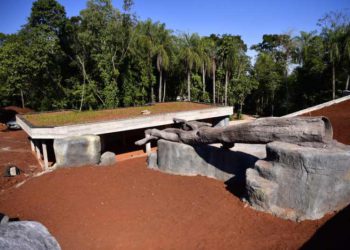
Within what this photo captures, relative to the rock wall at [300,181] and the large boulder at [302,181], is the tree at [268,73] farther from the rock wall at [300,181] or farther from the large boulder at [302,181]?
the large boulder at [302,181]

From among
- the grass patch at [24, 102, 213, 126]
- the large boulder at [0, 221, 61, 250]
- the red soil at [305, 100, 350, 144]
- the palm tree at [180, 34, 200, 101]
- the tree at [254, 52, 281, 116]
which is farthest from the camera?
the tree at [254, 52, 281, 116]

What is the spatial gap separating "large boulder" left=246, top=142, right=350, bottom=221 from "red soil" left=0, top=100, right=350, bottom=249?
1.15 ft

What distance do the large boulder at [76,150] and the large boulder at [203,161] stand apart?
3.63 meters

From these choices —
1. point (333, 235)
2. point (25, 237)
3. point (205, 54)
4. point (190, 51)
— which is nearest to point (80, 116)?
point (190, 51)

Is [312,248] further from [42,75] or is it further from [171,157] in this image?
[42,75]

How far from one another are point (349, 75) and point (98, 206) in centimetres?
2733

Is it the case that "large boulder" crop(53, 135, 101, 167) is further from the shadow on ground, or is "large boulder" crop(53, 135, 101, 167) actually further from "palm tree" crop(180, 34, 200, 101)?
"palm tree" crop(180, 34, 200, 101)

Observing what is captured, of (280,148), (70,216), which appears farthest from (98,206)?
(280,148)

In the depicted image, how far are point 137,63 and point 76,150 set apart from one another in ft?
50.0

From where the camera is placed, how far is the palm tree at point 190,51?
86.3ft

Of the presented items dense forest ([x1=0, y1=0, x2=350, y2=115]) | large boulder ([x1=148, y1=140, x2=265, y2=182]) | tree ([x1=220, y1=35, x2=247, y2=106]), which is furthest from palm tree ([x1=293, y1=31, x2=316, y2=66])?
large boulder ([x1=148, y1=140, x2=265, y2=182])

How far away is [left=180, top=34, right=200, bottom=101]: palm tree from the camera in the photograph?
26289 millimetres

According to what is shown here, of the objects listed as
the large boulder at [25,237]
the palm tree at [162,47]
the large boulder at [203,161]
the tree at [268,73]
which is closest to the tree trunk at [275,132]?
the large boulder at [203,161]

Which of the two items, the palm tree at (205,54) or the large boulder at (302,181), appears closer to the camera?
the large boulder at (302,181)
